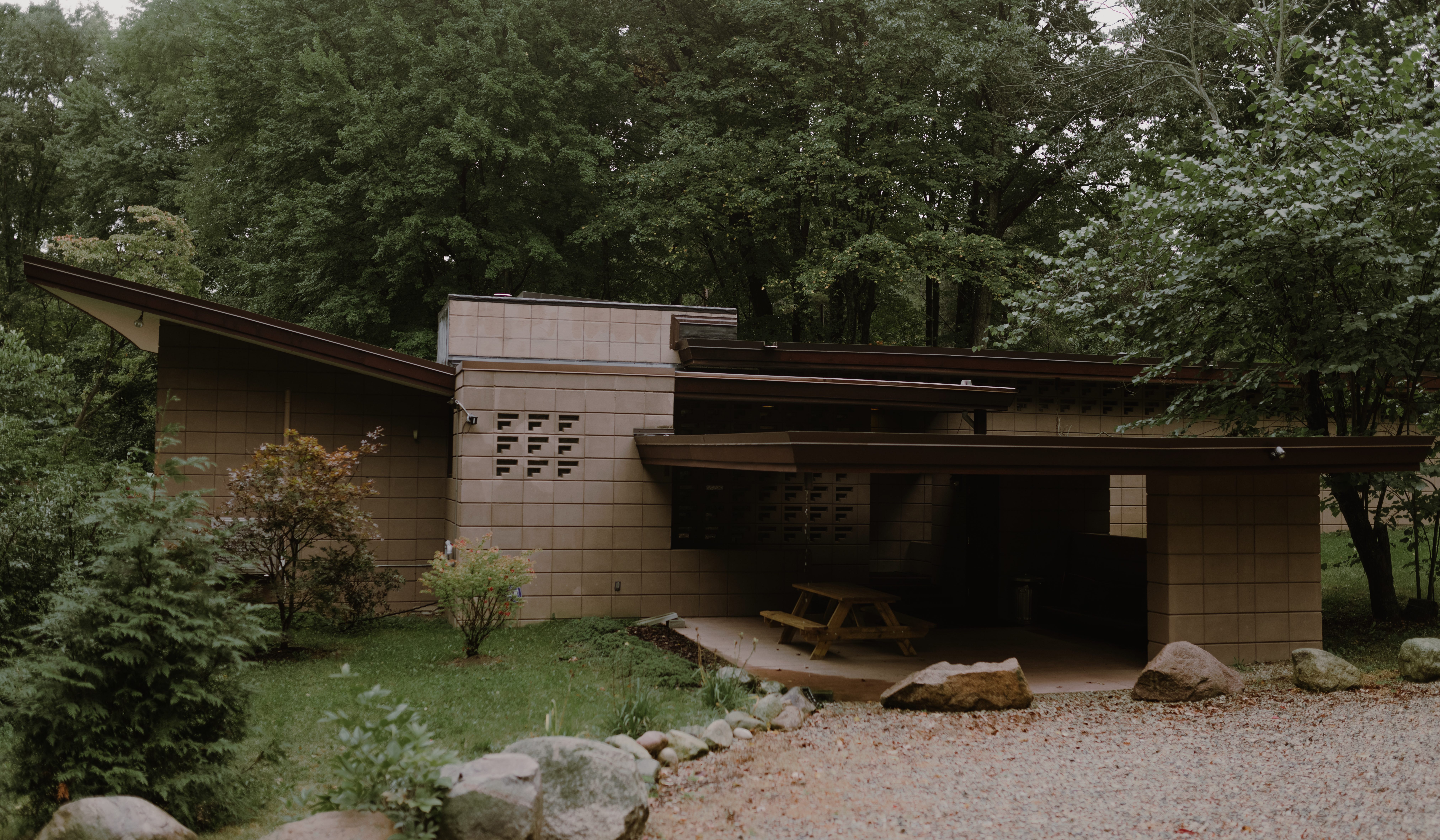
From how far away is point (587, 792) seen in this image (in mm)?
4445

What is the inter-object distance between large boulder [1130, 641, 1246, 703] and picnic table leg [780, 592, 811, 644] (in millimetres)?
3606

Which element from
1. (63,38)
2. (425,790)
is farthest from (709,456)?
(63,38)

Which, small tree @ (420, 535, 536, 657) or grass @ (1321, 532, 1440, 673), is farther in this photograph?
grass @ (1321, 532, 1440, 673)

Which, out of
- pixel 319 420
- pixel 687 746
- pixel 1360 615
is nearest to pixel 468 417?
pixel 319 420

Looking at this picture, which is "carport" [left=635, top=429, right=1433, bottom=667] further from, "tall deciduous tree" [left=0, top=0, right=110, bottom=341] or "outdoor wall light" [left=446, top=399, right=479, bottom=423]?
"tall deciduous tree" [left=0, top=0, right=110, bottom=341]

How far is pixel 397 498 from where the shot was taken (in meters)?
12.6

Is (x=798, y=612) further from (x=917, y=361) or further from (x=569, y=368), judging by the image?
(x=917, y=361)

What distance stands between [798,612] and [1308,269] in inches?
258

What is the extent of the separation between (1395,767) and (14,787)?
25.0 feet

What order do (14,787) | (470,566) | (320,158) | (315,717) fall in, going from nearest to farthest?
(14,787)
(315,717)
(470,566)
(320,158)

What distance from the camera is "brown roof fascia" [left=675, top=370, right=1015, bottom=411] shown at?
37.3ft

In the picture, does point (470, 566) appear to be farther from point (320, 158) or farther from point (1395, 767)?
point (320, 158)

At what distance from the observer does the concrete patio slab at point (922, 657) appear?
27.0ft

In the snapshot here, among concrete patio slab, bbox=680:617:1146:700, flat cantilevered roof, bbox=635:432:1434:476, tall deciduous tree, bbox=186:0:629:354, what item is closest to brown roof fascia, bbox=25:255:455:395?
flat cantilevered roof, bbox=635:432:1434:476
